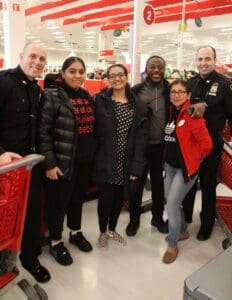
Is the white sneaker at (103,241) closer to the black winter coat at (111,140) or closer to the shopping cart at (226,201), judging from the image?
the black winter coat at (111,140)

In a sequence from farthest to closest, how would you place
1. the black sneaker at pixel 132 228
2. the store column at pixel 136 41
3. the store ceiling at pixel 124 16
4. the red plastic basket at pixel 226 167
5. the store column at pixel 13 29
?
the store ceiling at pixel 124 16
the store column at pixel 13 29
the store column at pixel 136 41
the black sneaker at pixel 132 228
the red plastic basket at pixel 226 167

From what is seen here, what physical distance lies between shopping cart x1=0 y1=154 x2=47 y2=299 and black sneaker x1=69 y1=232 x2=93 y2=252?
1.04m

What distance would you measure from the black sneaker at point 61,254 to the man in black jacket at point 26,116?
33cm

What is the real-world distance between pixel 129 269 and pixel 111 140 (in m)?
1.05

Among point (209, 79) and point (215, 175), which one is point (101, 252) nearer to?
point (215, 175)

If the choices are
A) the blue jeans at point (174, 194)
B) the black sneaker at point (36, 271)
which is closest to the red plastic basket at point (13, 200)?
the black sneaker at point (36, 271)

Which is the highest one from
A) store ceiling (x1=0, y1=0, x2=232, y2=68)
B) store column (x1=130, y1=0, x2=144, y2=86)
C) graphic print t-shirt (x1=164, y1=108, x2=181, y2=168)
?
store ceiling (x1=0, y1=0, x2=232, y2=68)

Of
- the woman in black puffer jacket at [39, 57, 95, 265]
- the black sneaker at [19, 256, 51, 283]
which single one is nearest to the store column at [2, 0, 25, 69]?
the woman in black puffer jacket at [39, 57, 95, 265]

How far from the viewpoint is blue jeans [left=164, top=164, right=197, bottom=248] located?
2.75 m

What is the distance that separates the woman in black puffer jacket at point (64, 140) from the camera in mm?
2449

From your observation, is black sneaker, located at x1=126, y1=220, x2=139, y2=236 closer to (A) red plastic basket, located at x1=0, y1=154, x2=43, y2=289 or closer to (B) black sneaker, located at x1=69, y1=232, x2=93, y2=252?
(B) black sneaker, located at x1=69, y1=232, x2=93, y2=252

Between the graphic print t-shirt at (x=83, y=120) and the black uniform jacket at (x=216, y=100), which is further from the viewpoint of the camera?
the black uniform jacket at (x=216, y=100)

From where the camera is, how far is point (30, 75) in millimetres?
2262

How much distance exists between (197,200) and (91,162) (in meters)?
1.96
